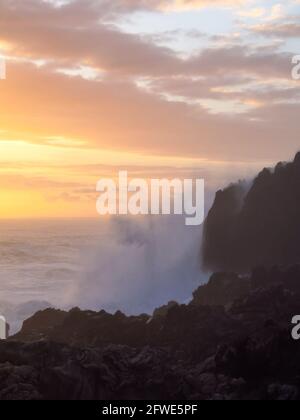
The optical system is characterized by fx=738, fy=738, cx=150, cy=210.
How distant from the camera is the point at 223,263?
6531 centimetres

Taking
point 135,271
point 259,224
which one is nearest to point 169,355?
point 259,224

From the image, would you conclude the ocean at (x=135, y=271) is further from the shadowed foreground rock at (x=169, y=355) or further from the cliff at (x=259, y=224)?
the shadowed foreground rock at (x=169, y=355)

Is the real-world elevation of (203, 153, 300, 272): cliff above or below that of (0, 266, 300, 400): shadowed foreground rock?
above

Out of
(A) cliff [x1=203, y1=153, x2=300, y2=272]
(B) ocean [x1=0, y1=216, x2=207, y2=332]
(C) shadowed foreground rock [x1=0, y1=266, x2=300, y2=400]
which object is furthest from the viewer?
(B) ocean [x1=0, y1=216, x2=207, y2=332]

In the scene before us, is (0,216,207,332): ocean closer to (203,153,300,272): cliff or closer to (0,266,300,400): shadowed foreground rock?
(203,153,300,272): cliff

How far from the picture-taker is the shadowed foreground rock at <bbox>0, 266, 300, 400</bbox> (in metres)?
30.9

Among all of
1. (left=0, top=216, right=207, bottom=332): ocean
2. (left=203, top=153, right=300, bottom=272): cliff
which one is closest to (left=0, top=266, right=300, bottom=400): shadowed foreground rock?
(left=203, top=153, right=300, bottom=272): cliff

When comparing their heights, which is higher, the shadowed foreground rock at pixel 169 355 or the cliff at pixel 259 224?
the cliff at pixel 259 224

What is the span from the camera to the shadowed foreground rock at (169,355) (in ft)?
101

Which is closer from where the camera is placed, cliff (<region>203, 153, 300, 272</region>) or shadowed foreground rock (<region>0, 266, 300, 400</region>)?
shadowed foreground rock (<region>0, 266, 300, 400</region>)

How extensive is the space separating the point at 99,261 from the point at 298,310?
132ft

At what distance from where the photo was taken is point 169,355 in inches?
1374

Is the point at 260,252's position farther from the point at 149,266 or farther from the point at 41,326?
the point at 41,326

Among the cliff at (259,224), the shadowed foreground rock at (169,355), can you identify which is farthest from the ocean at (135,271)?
the shadowed foreground rock at (169,355)
